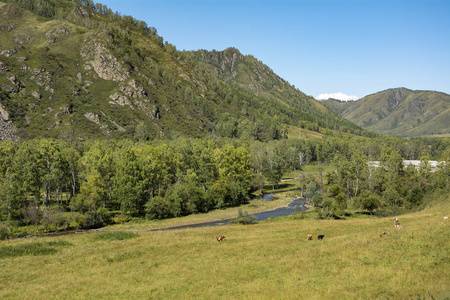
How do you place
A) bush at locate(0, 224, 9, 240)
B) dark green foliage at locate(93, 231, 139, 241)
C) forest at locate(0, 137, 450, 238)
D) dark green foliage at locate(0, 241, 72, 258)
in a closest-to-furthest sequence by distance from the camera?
dark green foliage at locate(0, 241, 72, 258)
dark green foliage at locate(93, 231, 139, 241)
bush at locate(0, 224, 9, 240)
forest at locate(0, 137, 450, 238)

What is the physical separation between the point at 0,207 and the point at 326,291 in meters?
80.8

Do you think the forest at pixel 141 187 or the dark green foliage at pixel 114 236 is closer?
the dark green foliage at pixel 114 236

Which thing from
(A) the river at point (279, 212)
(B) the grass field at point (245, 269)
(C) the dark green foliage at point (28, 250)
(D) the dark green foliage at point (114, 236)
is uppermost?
(B) the grass field at point (245, 269)

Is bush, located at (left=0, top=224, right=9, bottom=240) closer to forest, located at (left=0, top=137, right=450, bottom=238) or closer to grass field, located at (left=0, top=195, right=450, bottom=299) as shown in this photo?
forest, located at (left=0, top=137, right=450, bottom=238)

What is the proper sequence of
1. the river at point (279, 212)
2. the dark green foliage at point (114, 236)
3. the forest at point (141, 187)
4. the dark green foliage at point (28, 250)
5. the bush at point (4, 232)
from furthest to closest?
the river at point (279, 212) < the forest at point (141, 187) < the bush at point (4, 232) < the dark green foliage at point (114, 236) < the dark green foliage at point (28, 250)

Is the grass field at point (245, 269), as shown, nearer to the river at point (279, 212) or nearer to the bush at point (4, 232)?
the bush at point (4, 232)

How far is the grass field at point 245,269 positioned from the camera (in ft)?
81.3

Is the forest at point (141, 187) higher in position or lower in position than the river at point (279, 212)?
higher

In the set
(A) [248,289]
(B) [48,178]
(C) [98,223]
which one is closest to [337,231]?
(A) [248,289]

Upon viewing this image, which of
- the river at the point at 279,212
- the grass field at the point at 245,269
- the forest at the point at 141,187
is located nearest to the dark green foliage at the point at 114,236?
the grass field at the point at 245,269

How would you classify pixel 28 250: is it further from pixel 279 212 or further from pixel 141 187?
pixel 279 212

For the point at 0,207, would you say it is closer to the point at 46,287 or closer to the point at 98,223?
the point at 98,223

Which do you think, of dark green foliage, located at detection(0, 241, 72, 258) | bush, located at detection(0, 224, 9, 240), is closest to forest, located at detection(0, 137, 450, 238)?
bush, located at detection(0, 224, 9, 240)

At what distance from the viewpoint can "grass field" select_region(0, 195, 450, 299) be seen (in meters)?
24.8
